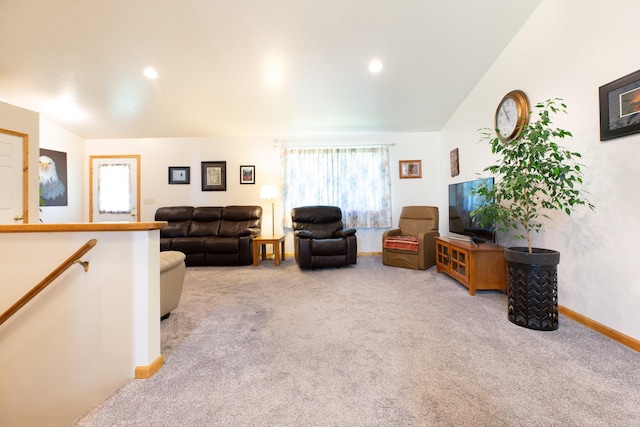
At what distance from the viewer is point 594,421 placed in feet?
3.47

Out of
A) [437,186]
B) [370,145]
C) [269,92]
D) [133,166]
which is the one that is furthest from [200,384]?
[133,166]

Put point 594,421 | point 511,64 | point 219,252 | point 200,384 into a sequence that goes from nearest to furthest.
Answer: point 594,421 < point 200,384 < point 511,64 < point 219,252

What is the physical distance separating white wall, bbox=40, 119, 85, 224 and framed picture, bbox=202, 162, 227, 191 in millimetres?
2419

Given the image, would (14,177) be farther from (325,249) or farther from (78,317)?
(325,249)

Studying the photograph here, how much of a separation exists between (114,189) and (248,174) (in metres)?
2.72

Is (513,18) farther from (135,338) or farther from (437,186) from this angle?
(135,338)

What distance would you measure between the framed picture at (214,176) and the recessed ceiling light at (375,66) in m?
3.23

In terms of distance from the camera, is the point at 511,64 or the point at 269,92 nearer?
the point at 511,64

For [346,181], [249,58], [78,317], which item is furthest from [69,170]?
[346,181]

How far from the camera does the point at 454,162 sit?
4.07 metres

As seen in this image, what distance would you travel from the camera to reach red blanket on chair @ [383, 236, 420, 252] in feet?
12.0

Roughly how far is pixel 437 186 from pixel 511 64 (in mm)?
2355

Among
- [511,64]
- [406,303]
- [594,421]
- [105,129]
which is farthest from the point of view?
[105,129]

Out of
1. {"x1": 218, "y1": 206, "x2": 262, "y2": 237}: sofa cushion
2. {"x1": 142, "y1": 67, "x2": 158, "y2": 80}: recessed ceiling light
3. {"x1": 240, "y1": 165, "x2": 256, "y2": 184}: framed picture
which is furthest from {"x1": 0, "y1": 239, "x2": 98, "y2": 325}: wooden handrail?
{"x1": 240, "y1": 165, "x2": 256, "y2": 184}: framed picture
